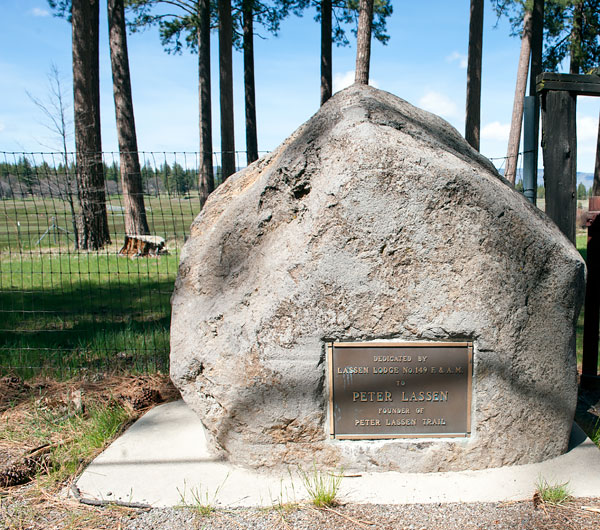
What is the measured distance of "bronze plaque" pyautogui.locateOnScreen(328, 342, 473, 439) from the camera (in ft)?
8.82

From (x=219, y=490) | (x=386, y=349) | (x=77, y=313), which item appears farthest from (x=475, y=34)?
(x=219, y=490)

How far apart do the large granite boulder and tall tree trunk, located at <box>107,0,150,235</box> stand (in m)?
9.25

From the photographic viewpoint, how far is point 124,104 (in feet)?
38.0

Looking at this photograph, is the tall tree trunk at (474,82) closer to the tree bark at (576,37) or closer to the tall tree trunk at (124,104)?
the tree bark at (576,37)

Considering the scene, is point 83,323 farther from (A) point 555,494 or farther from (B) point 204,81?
(B) point 204,81

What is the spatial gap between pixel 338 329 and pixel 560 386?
1.28 m

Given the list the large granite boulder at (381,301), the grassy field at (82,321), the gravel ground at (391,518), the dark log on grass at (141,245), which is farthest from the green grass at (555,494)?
the dark log on grass at (141,245)

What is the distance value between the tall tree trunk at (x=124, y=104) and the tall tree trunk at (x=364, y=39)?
5.31 m

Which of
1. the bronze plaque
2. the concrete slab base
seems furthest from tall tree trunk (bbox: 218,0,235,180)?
the bronze plaque

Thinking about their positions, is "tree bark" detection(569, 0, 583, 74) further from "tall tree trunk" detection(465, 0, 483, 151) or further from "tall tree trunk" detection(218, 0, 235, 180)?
"tall tree trunk" detection(218, 0, 235, 180)

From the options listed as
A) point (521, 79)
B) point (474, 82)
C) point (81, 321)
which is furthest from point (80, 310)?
point (521, 79)

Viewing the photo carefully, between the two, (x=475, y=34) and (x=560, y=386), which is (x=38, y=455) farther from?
(x=475, y=34)

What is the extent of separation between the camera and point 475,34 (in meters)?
11.7

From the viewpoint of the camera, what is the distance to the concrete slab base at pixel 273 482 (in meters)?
2.56
